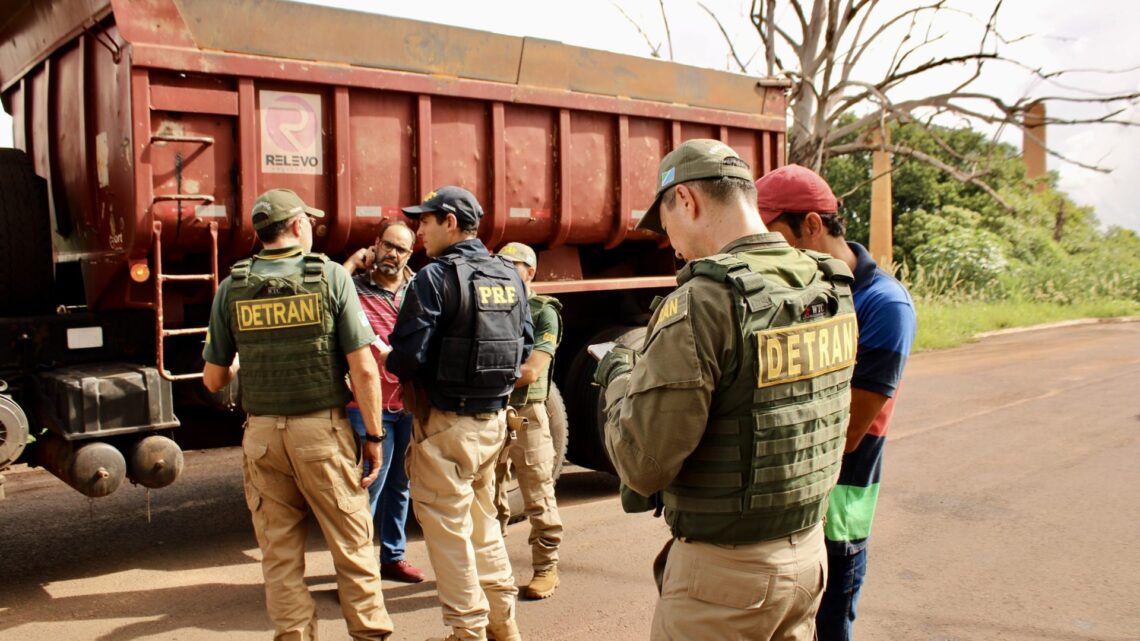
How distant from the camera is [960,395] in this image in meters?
10.2

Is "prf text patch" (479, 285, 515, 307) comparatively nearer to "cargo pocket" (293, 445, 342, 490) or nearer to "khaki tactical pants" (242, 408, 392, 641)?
"khaki tactical pants" (242, 408, 392, 641)

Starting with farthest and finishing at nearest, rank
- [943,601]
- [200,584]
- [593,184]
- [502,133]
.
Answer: [593,184], [502,133], [200,584], [943,601]

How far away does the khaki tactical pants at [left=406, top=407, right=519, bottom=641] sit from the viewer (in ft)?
12.2

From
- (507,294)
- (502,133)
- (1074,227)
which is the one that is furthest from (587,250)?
(1074,227)

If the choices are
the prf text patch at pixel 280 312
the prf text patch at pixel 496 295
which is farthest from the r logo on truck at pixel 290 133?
the prf text patch at pixel 496 295

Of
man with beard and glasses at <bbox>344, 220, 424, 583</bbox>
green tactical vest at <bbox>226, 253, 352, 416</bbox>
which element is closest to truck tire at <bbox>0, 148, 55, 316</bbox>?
man with beard and glasses at <bbox>344, 220, 424, 583</bbox>

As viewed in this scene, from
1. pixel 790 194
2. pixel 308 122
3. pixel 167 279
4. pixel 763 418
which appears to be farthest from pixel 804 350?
pixel 308 122

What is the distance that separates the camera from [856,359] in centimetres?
261

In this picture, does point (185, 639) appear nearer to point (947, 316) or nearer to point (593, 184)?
point (593, 184)

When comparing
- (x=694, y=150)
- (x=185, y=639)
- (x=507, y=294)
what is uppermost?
(x=694, y=150)

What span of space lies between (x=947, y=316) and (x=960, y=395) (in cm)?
779

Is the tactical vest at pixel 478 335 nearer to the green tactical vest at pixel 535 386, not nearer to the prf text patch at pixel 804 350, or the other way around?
the green tactical vest at pixel 535 386

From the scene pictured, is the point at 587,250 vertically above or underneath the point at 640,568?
above

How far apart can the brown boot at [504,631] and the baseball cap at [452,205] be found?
5.47 ft
